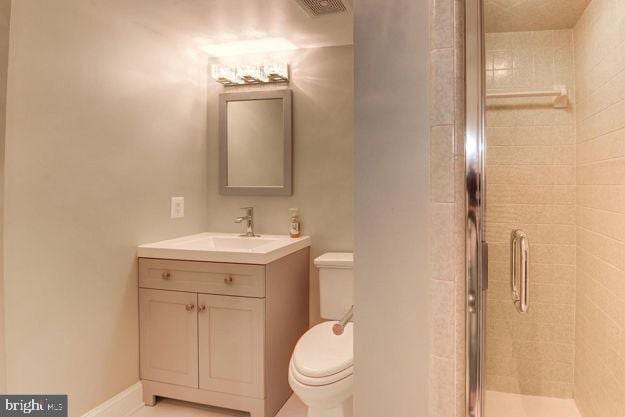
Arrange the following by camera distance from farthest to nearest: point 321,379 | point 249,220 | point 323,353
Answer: point 249,220 → point 323,353 → point 321,379

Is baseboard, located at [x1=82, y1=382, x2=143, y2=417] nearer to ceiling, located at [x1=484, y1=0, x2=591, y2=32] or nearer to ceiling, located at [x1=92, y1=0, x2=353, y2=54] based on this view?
ceiling, located at [x1=92, y1=0, x2=353, y2=54]

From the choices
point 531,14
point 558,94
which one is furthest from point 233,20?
point 558,94

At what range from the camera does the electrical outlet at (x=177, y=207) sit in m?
2.45

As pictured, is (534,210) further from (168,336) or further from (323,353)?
(168,336)

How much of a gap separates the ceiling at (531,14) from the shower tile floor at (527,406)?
1.03m

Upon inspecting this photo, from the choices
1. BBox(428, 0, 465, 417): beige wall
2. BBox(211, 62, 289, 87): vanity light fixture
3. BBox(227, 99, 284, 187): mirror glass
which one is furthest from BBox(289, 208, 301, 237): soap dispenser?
BBox(428, 0, 465, 417): beige wall

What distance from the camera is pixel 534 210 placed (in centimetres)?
129

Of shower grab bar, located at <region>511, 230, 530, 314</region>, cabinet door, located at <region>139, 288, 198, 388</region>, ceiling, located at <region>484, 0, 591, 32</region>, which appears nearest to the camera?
ceiling, located at <region>484, 0, 591, 32</region>

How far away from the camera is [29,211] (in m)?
1.62

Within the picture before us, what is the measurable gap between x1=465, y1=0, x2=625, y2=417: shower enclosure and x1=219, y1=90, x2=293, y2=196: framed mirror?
5.03 ft

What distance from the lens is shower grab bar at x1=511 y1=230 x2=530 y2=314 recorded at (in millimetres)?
1202

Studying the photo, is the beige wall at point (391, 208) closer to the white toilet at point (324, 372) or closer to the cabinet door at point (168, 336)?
the white toilet at point (324, 372)

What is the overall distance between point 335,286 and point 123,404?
1250 millimetres

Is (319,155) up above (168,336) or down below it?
above
